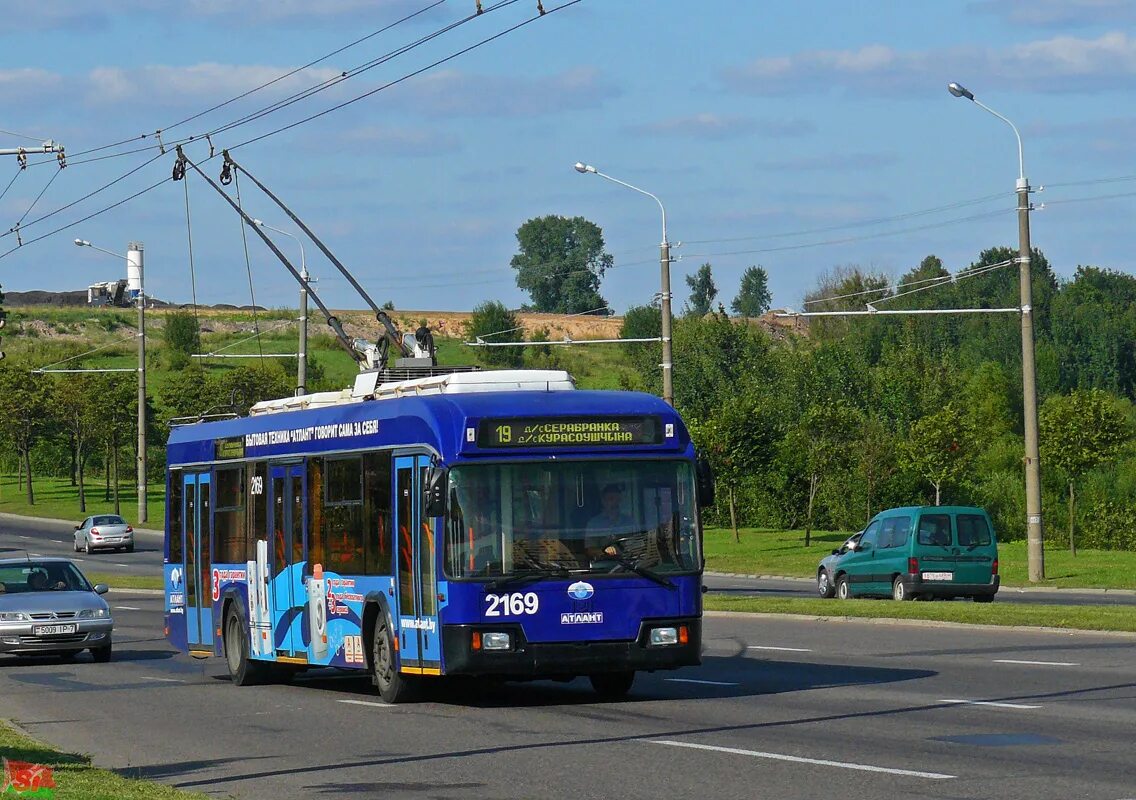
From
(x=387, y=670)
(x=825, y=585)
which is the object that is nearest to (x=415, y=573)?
(x=387, y=670)

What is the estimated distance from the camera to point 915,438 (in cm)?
6100

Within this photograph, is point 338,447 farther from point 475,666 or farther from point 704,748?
point 704,748

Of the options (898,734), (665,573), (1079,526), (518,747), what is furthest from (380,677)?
(1079,526)

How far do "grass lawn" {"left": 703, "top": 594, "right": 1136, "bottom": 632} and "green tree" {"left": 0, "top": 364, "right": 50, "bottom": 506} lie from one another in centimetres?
6001

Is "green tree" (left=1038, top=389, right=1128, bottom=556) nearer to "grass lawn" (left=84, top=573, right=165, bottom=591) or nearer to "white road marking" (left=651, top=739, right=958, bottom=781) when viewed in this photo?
"grass lawn" (left=84, top=573, right=165, bottom=591)

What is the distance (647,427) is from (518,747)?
3.99 metres

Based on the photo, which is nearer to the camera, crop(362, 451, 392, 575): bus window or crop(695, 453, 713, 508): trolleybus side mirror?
crop(695, 453, 713, 508): trolleybus side mirror

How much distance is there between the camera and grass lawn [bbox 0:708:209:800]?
10.6 metres

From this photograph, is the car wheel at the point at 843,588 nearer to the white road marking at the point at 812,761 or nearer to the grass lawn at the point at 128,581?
the grass lawn at the point at 128,581

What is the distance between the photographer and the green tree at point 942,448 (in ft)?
197

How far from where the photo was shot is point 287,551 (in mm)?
19125

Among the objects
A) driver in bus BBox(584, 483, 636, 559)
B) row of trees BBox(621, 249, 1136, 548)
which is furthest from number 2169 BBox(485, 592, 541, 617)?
row of trees BBox(621, 249, 1136, 548)

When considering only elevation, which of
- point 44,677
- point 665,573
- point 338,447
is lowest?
point 44,677

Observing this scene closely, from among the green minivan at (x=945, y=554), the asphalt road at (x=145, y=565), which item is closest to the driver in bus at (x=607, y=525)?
the green minivan at (x=945, y=554)
